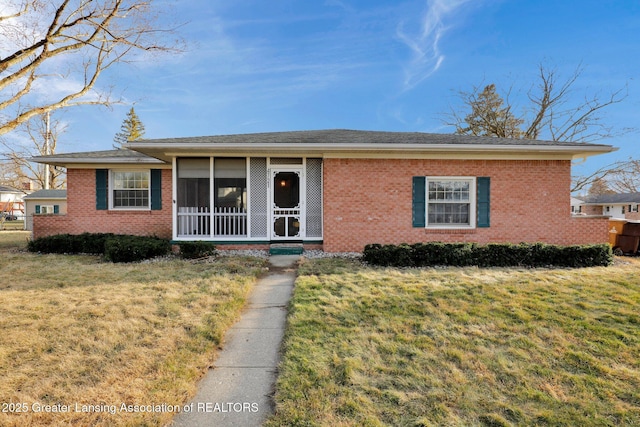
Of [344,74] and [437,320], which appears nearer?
[437,320]

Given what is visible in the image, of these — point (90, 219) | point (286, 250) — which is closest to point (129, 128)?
Answer: point (90, 219)

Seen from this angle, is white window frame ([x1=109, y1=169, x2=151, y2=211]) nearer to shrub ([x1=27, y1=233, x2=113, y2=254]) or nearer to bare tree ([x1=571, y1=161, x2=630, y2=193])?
shrub ([x1=27, y1=233, x2=113, y2=254])

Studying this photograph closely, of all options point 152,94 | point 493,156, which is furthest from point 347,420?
point 152,94

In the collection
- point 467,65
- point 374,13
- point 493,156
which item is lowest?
point 493,156

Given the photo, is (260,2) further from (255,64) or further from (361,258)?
(361,258)

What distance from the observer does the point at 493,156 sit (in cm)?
862

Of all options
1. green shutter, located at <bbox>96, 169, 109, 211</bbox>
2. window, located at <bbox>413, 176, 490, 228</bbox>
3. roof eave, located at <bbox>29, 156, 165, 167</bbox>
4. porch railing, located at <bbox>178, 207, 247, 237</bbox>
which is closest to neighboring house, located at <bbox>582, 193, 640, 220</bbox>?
window, located at <bbox>413, 176, 490, 228</bbox>

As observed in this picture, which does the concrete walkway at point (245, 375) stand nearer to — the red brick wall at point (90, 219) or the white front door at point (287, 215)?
the white front door at point (287, 215)

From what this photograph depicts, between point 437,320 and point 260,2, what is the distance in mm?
12211

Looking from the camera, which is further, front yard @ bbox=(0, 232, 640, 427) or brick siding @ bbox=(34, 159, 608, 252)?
brick siding @ bbox=(34, 159, 608, 252)

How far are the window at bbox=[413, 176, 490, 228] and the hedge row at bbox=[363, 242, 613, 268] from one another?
5.51ft

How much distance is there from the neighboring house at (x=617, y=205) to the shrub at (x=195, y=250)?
135 ft

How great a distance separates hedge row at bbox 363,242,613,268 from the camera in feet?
23.1

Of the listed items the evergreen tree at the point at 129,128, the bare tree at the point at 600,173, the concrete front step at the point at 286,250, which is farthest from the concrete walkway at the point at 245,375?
the evergreen tree at the point at 129,128
